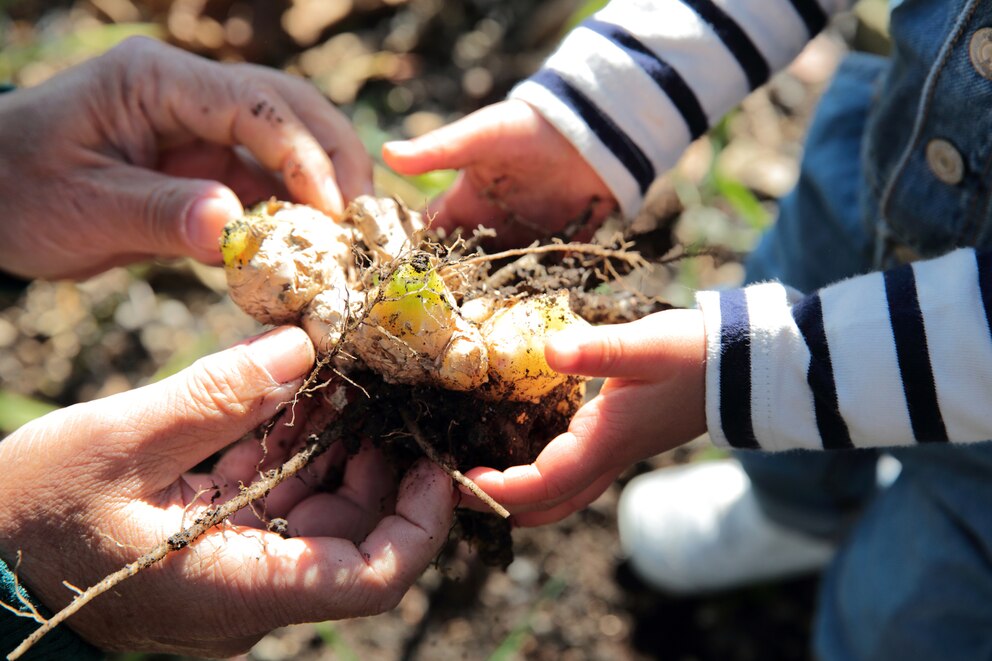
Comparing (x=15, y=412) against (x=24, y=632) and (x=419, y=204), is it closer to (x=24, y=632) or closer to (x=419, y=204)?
(x=24, y=632)

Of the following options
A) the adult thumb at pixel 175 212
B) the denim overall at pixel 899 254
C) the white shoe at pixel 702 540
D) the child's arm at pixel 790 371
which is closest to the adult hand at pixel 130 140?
the adult thumb at pixel 175 212

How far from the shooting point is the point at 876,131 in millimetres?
1519

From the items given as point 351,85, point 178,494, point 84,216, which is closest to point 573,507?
point 178,494

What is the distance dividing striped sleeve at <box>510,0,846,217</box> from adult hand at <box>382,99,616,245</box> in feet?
0.20

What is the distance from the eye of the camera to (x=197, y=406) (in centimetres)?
120

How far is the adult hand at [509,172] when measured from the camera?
1547 mm

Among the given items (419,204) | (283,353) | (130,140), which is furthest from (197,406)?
(419,204)

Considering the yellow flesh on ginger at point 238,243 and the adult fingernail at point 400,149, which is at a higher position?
the adult fingernail at point 400,149

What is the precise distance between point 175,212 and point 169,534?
644mm

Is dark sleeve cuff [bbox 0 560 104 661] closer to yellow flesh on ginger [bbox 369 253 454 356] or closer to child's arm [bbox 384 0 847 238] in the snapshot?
A: yellow flesh on ginger [bbox 369 253 454 356]

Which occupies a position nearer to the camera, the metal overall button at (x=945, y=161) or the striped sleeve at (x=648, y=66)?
the metal overall button at (x=945, y=161)

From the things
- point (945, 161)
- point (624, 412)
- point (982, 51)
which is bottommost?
point (624, 412)

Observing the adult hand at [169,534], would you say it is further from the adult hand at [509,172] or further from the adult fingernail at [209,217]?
the adult hand at [509,172]

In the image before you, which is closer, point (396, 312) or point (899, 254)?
point (396, 312)
